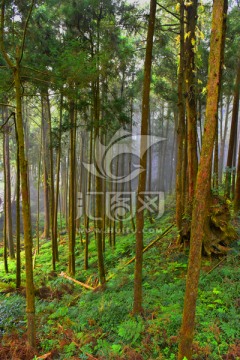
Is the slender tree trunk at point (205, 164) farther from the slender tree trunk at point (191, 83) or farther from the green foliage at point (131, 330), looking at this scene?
the slender tree trunk at point (191, 83)

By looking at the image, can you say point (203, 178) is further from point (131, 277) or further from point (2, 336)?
point (2, 336)

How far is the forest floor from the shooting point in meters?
4.14

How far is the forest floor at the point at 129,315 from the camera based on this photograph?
13.6ft

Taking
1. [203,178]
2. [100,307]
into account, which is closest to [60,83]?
[203,178]

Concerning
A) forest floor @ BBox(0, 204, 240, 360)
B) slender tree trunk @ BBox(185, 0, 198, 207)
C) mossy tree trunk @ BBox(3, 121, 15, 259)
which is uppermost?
slender tree trunk @ BBox(185, 0, 198, 207)

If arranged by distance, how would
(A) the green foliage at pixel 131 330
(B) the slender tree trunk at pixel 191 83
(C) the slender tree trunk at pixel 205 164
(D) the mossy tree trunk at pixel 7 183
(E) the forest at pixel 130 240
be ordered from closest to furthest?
(C) the slender tree trunk at pixel 205 164 < (E) the forest at pixel 130 240 < (A) the green foliage at pixel 131 330 < (B) the slender tree trunk at pixel 191 83 < (D) the mossy tree trunk at pixel 7 183

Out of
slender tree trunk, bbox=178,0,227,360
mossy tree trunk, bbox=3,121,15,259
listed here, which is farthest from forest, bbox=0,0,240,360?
mossy tree trunk, bbox=3,121,15,259

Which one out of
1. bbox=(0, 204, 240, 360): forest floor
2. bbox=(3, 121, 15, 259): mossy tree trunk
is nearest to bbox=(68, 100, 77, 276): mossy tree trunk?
bbox=(0, 204, 240, 360): forest floor

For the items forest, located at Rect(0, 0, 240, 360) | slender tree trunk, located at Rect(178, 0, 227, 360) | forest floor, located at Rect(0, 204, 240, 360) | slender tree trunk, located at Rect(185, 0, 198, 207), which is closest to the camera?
slender tree trunk, located at Rect(178, 0, 227, 360)

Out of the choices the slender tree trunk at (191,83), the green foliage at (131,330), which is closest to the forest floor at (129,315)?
the green foliage at (131,330)

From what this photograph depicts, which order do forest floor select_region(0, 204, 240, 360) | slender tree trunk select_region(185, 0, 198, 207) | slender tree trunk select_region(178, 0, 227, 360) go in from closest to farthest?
slender tree trunk select_region(178, 0, 227, 360)
forest floor select_region(0, 204, 240, 360)
slender tree trunk select_region(185, 0, 198, 207)

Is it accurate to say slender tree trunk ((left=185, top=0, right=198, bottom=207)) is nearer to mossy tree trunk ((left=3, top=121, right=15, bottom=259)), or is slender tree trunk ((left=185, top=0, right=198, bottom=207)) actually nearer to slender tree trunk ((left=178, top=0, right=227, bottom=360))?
slender tree trunk ((left=178, top=0, right=227, bottom=360))

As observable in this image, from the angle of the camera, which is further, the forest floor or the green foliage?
the green foliage

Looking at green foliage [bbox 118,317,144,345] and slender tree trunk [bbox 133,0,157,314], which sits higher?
slender tree trunk [bbox 133,0,157,314]
